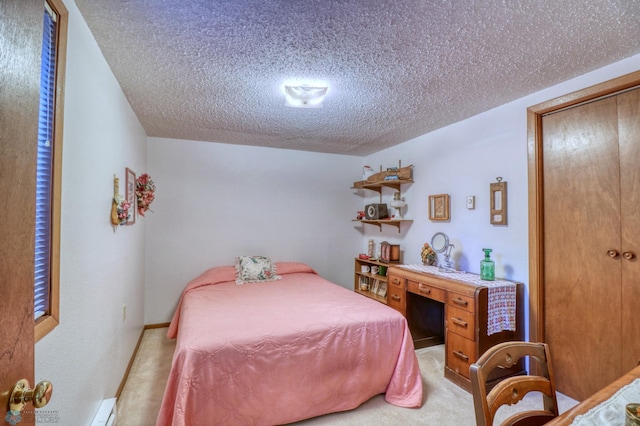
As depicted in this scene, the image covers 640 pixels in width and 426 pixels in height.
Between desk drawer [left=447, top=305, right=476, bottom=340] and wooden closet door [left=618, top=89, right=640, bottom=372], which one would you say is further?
desk drawer [left=447, top=305, right=476, bottom=340]

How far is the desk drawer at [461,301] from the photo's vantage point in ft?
7.18

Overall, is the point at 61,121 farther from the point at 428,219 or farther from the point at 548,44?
the point at 428,219

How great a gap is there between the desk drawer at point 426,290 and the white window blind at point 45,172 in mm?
2481

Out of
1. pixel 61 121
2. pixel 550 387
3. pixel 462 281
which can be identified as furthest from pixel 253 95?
pixel 550 387

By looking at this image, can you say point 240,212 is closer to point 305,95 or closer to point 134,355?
point 134,355

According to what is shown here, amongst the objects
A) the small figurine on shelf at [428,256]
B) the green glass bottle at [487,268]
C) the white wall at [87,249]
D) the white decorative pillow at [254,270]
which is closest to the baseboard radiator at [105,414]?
the white wall at [87,249]

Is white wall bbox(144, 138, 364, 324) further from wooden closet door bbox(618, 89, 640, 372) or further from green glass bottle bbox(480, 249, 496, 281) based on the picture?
wooden closet door bbox(618, 89, 640, 372)

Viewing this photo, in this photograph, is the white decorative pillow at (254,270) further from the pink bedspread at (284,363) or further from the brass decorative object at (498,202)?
the brass decorative object at (498,202)

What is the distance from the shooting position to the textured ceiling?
138 cm

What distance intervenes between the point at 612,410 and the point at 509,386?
26cm

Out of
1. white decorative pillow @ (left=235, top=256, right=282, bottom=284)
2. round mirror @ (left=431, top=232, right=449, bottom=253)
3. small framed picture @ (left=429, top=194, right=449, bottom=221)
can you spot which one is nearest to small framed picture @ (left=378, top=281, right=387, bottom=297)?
round mirror @ (left=431, top=232, right=449, bottom=253)

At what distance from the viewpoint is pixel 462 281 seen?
2.37m

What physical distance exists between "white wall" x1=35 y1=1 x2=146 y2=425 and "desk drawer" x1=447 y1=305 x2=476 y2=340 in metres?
2.39

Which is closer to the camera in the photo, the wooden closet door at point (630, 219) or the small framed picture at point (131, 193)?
the wooden closet door at point (630, 219)
